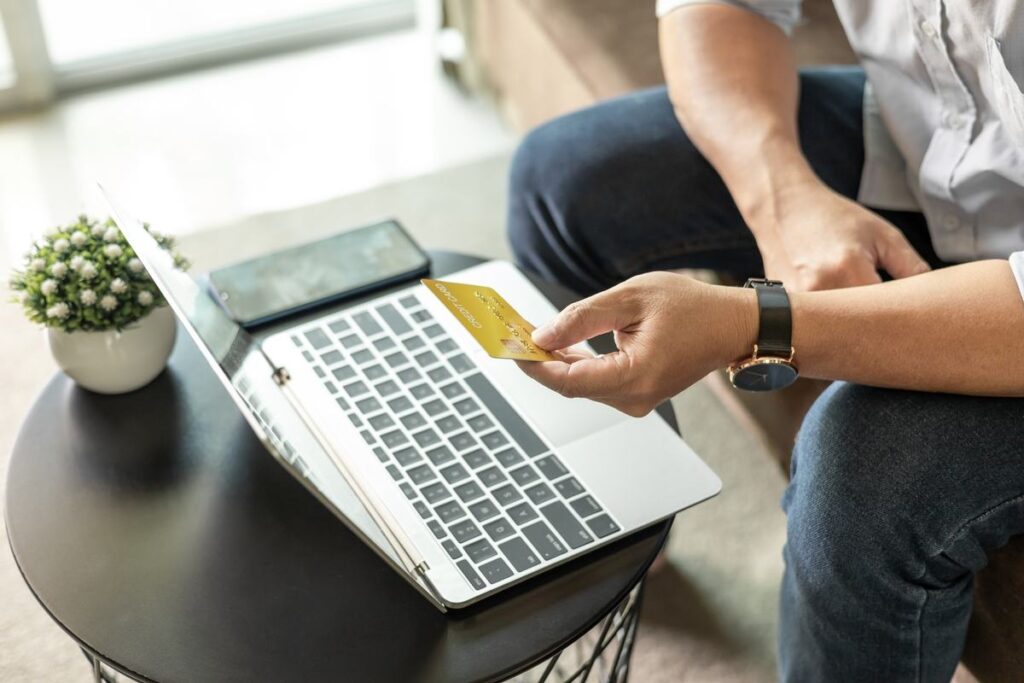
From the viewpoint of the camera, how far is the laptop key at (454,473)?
40.8 inches

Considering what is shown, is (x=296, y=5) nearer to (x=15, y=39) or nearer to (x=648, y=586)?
(x=15, y=39)

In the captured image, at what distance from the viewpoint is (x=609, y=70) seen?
1743mm

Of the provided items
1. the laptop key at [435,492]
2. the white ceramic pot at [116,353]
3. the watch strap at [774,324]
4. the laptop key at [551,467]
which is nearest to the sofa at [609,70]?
the watch strap at [774,324]

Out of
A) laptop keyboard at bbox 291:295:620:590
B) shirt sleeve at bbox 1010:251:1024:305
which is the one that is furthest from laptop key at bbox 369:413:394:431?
shirt sleeve at bbox 1010:251:1024:305

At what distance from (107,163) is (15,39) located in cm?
35

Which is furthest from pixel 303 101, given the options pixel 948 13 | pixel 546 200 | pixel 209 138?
pixel 948 13

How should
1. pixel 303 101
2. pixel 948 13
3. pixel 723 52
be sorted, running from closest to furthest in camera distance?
pixel 948 13 < pixel 723 52 < pixel 303 101

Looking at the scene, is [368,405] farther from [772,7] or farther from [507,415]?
[772,7]

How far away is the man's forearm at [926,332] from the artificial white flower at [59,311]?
634 mm

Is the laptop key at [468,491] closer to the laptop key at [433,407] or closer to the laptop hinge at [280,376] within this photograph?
the laptop key at [433,407]

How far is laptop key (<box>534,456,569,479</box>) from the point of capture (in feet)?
3.43

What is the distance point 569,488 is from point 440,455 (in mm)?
123

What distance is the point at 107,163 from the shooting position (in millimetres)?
2316

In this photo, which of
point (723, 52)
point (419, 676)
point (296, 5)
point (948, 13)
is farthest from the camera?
point (296, 5)
